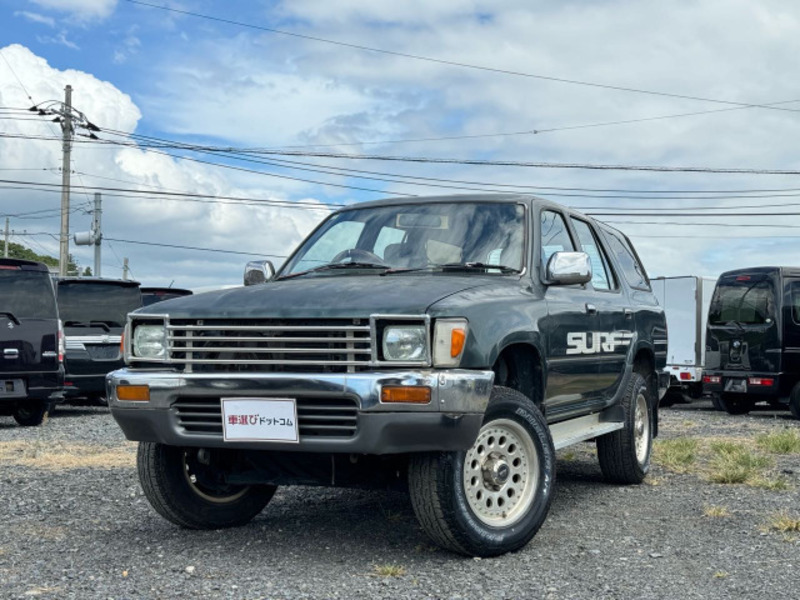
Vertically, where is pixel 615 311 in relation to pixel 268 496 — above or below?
above

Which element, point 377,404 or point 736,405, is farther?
point 736,405

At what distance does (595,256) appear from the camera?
720 cm

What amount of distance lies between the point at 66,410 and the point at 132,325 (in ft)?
36.9

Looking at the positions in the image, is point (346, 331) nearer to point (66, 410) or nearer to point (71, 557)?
point (71, 557)

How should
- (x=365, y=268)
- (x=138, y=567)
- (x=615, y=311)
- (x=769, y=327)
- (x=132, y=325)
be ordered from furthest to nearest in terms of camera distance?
(x=769, y=327), (x=615, y=311), (x=365, y=268), (x=132, y=325), (x=138, y=567)

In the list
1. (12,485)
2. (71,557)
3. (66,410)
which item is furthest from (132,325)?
(66,410)

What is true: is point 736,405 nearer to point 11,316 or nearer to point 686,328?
point 686,328

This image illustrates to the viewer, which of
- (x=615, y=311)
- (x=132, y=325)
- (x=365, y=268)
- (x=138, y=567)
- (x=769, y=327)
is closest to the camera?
(x=138, y=567)

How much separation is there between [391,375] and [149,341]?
4.52 feet

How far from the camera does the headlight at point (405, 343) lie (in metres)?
4.48

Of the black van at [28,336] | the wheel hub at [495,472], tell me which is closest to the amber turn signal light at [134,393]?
the wheel hub at [495,472]

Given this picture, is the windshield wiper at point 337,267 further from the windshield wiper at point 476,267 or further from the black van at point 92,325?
the black van at point 92,325

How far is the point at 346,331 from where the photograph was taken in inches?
179

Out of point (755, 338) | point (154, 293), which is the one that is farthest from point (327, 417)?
point (154, 293)
